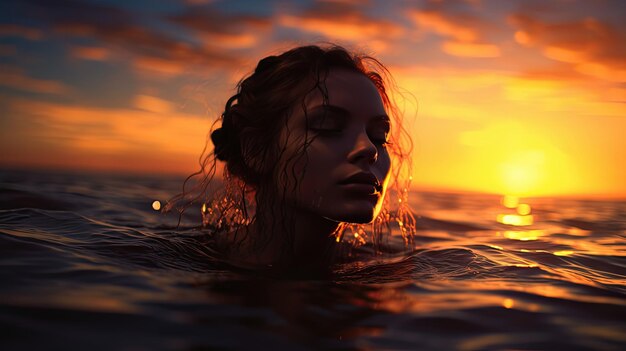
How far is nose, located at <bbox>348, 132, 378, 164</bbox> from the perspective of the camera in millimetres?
2645

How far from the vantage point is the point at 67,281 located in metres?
2.13

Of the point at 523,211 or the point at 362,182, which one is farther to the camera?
the point at 523,211

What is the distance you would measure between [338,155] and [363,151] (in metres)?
0.15

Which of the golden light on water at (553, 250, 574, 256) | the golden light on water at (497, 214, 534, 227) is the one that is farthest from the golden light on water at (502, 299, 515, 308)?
the golden light on water at (497, 214, 534, 227)

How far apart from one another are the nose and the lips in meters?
0.09

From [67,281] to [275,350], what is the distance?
122 centimetres

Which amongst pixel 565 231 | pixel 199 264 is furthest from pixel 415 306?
pixel 565 231

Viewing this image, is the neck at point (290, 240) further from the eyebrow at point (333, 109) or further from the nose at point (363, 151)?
the eyebrow at point (333, 109)

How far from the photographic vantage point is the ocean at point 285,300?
1.56m

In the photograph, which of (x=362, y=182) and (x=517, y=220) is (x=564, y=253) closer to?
(x=362, y=182)

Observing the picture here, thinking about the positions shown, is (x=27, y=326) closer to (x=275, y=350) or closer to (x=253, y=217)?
(x=275, y=350)

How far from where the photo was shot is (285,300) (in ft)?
6.66

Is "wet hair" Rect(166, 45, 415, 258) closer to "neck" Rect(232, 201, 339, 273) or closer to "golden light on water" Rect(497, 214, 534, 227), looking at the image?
"neck" Rect(232, 201, 339, 273)

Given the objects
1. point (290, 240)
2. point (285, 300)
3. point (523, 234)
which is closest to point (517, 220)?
point (523, 234)
